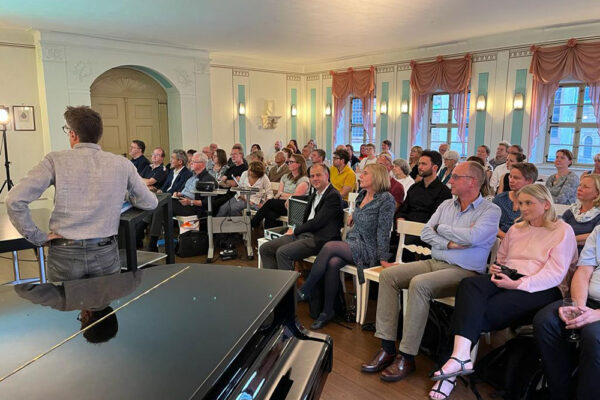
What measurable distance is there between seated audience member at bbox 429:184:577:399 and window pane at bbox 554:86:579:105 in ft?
18.8

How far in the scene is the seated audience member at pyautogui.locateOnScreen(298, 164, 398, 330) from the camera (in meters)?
3.07

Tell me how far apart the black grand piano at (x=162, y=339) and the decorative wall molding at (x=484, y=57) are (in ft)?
23.2

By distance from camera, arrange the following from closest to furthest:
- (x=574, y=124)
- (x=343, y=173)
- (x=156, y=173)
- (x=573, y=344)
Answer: (x=573, y=344)
(x=343, y=173)
(x=156, y=173)
(x=574, y=124)

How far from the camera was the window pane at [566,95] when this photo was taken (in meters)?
6.88

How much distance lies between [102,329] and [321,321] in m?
1.95

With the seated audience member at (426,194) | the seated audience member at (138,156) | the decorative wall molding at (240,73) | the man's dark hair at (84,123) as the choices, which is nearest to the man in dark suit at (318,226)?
the seated audience member at (426,194)

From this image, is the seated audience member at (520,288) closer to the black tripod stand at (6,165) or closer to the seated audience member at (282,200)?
the seated audience member at (282,200)

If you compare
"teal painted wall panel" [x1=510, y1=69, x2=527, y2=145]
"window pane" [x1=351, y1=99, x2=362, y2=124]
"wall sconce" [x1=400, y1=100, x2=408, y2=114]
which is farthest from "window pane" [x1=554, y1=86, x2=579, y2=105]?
"window pane" [x1=351, y1=99, x2=362, y2=124]

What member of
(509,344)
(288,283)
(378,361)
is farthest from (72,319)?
(509,344)

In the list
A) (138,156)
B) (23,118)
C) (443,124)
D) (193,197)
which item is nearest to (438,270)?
(193,197)

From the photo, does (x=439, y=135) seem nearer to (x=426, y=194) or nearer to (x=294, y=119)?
(x=294, y=119)

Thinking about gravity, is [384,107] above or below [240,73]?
below

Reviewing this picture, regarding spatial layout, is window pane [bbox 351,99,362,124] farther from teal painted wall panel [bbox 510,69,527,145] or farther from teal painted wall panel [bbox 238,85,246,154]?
teal painted wall panel [bbox 510,69,527,145]

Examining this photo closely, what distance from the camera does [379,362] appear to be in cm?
252
